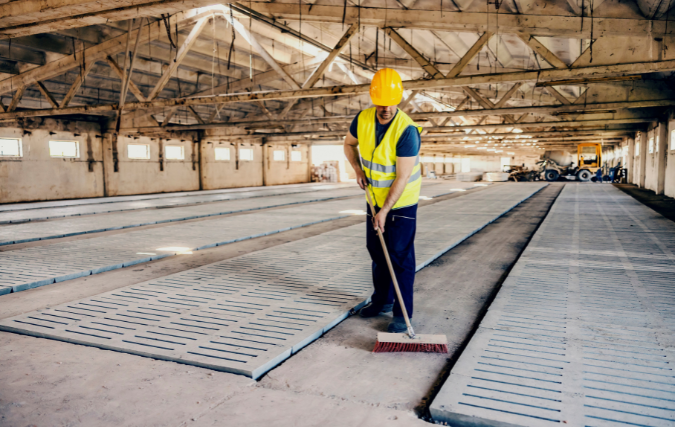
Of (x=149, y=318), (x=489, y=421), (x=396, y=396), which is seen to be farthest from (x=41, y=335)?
(x=489, y=421)

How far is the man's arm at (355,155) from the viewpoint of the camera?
11.9 feet

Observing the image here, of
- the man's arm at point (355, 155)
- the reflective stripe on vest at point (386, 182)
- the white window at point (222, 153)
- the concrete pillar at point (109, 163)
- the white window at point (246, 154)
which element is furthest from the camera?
the white window at point (246, 154)

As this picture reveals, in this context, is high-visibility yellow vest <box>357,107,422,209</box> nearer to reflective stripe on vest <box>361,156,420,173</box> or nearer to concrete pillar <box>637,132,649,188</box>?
reflective stripe on vest <box>361,156,420,173</box>

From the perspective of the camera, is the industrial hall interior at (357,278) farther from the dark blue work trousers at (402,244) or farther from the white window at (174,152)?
the white window at (174,152)

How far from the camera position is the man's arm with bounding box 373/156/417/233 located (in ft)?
10.7

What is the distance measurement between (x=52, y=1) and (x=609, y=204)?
581 inches

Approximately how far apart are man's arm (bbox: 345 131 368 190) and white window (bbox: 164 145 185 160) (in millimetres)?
20639

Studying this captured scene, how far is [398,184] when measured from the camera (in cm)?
327

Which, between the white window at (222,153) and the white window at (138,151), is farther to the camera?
the white window at (222,153)

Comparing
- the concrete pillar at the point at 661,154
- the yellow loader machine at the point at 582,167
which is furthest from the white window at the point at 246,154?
the yellow loader machine at the point at 582,167

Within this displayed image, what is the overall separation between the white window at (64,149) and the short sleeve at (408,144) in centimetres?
1823

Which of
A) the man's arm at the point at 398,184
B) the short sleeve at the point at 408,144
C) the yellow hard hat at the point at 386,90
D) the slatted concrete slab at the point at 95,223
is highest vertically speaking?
the yellow hard hat at the point at 386,90

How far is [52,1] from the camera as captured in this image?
19.2ft

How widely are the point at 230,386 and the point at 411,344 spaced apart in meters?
1.23
